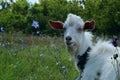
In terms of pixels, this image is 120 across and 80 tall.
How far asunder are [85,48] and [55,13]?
55.1 meters

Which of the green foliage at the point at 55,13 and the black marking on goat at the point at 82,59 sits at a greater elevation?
the black marking on goat at the point at 82,59

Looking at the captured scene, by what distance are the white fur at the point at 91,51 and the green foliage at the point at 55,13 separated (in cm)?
3143

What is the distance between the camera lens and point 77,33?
6430 millimetres

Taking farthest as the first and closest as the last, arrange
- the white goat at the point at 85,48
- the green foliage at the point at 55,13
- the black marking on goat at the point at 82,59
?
the green foliage at the point at 55,13, the black marking on goat at the point at 82,59, the white goat at the point at 85,48

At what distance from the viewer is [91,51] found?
639 cm

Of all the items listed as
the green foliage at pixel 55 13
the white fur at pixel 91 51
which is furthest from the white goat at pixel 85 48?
the green foliage at pixel 55 13

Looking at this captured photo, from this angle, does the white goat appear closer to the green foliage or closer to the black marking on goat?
the black marking on goat

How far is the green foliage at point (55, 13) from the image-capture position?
39.5m

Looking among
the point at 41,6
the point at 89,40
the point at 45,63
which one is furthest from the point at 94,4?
the point at 89,40

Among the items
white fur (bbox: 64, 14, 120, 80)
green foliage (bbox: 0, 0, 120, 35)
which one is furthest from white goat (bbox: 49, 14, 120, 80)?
green foliage (bbox: 0, 0, 120, 35)

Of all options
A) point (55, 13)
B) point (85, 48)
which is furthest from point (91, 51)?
point (55, 13)

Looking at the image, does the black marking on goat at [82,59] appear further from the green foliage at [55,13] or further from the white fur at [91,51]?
the green foliage at [55,13]

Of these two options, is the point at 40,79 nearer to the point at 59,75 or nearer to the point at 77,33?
the point at 59,75

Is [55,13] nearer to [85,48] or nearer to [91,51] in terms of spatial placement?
[85,48]
